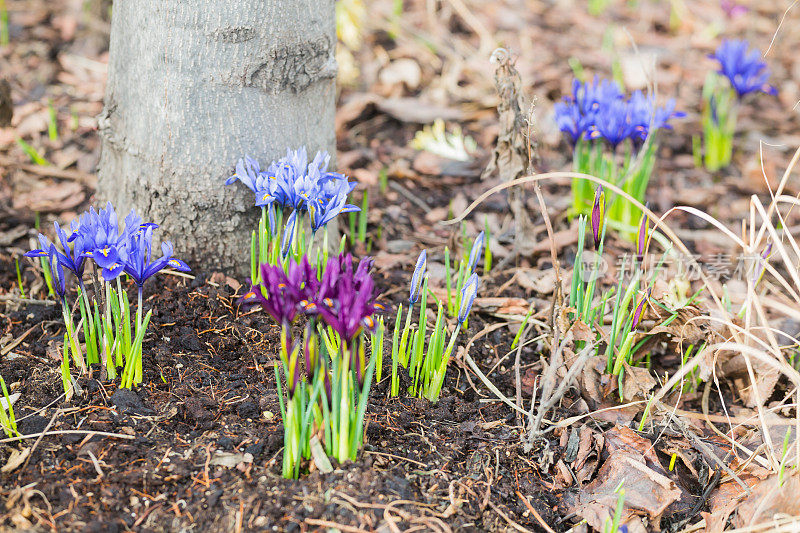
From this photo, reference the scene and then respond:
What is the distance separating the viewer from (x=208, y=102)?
7.93 feet

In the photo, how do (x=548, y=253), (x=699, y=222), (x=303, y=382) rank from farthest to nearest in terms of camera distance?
(x=699, y=222) → (x=548, y=253) → (x=303, y=382)

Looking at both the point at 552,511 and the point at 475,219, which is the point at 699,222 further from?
the point at 552,511

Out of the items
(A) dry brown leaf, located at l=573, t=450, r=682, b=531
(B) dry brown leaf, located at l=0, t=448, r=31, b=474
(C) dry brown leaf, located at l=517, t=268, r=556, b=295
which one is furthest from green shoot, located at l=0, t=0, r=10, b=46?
(A) dry brown leaf, located at l=573, t=450, r=682, b=531

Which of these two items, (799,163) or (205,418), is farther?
(799,163)

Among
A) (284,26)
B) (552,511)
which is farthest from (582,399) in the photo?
(284,26)

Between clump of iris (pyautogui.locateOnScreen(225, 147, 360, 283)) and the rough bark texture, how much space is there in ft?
0.38

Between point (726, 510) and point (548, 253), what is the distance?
1377 millimetres

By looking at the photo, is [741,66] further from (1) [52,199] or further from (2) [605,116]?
(1) [52,199]

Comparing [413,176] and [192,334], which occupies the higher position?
[413,176]

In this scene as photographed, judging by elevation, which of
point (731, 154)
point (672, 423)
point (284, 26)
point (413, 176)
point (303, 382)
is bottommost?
point (672, 423)

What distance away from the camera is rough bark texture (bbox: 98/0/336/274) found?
2.36 meters

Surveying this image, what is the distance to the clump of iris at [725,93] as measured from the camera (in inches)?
151

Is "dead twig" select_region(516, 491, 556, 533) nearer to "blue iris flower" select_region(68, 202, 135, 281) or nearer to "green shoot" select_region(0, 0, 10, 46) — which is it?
"blue iris flower" select_region(68, 202, 135, 281)

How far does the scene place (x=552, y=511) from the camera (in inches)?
77.7
